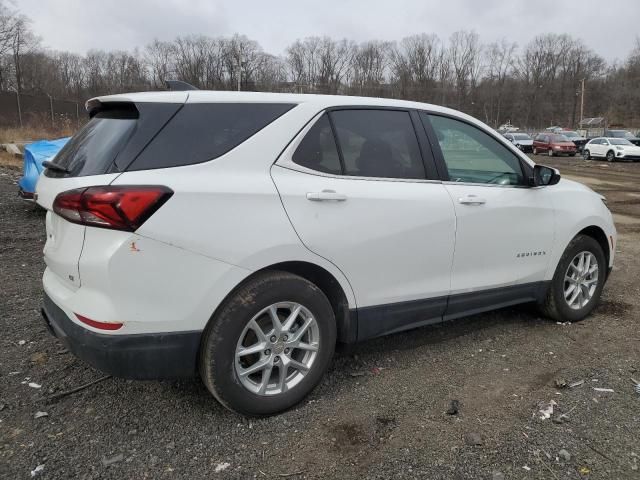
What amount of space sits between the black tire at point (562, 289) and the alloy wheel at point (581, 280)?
4 cm

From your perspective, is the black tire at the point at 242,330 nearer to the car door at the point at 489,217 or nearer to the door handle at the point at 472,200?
the car door at the point at 489,217

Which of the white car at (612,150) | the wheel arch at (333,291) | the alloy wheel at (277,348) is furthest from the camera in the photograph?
the white car at (612,150)

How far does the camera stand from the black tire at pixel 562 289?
4219mm

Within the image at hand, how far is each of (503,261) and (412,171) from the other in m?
1.04

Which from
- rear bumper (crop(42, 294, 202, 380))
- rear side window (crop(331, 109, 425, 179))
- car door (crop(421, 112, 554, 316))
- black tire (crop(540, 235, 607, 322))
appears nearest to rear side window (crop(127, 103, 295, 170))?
rear side window (crop(331, 109, 425, 179))

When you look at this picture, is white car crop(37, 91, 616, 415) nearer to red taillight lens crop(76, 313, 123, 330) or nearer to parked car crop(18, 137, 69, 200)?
red taillight lens crop(76, 313, 123, 330)

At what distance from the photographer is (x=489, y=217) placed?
3609 millimetres

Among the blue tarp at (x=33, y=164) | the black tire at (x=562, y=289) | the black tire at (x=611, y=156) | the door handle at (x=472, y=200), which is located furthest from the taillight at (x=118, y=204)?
the black tire at (x=611, y=156)

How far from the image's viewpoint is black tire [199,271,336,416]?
2596 mm

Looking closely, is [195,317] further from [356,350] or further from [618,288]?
[618,288]

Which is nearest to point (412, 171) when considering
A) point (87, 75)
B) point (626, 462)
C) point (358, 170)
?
point (358, 170)

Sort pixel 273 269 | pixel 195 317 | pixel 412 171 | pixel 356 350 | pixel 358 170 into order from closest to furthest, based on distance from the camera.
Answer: pixel 195 317 → pixel 273 269 → pixel 358 170 → pixel 412 171 → pixel 356 350

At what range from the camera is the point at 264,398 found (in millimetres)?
2820

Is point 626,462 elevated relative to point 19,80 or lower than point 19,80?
lower
